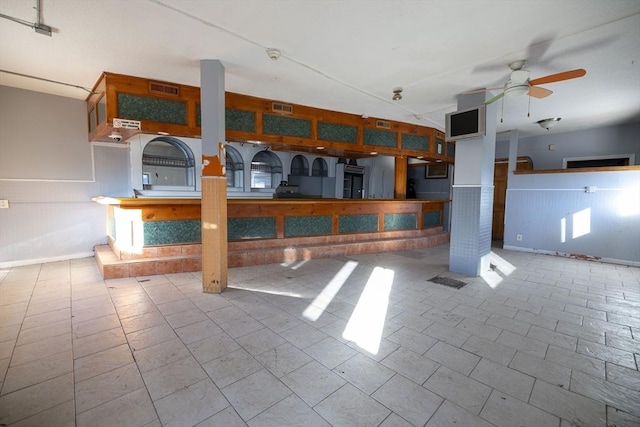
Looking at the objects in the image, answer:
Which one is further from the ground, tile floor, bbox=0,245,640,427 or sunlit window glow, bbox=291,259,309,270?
sunlit window glow, bbox=291,259,309,270

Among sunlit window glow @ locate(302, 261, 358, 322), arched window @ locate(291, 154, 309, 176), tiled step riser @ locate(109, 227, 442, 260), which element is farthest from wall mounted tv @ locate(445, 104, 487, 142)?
arched window @ locate(291, 154, 309, 176)

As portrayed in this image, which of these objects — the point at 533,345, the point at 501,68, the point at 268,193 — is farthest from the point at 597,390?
the point at 268,193

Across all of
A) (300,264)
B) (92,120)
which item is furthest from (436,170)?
(92,120)

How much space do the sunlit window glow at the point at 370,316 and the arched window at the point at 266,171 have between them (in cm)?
619

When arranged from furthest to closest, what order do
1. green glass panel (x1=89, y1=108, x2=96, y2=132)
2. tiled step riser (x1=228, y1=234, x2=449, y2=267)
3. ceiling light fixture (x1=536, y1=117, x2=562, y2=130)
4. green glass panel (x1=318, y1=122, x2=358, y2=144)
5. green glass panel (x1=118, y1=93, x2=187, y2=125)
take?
ceiling light fixture (x1=536, y1=117, x2=562, y2=130) → green glass panel (x1=318, y1=122, x2=358, y2=144) → green glass panel (x1=89, y1=108, x2=96, y2=132) → tiled step riser (x1=228, y1=234, x2=449, y2=267) → green glass panel (x1=118, y1=93, x2=187, y2=125)

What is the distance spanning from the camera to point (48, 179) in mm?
4938

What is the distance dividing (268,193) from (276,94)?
15.1ft

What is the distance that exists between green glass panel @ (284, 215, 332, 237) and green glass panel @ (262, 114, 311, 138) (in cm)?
157

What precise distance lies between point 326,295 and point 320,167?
7.68 metres

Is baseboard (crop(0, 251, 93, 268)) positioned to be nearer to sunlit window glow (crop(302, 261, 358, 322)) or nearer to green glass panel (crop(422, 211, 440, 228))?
sunlit window glow (crop(302, 261, 358, 322))

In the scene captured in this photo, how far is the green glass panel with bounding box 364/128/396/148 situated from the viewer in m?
6.08

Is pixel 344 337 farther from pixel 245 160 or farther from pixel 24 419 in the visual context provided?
pixel 245 160

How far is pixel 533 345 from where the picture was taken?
247 cm

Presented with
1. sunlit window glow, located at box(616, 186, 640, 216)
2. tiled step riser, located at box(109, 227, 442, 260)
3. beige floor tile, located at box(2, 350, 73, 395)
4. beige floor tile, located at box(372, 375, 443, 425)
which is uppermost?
sunlit window glow, located at box(616, 186, 640, 216)
